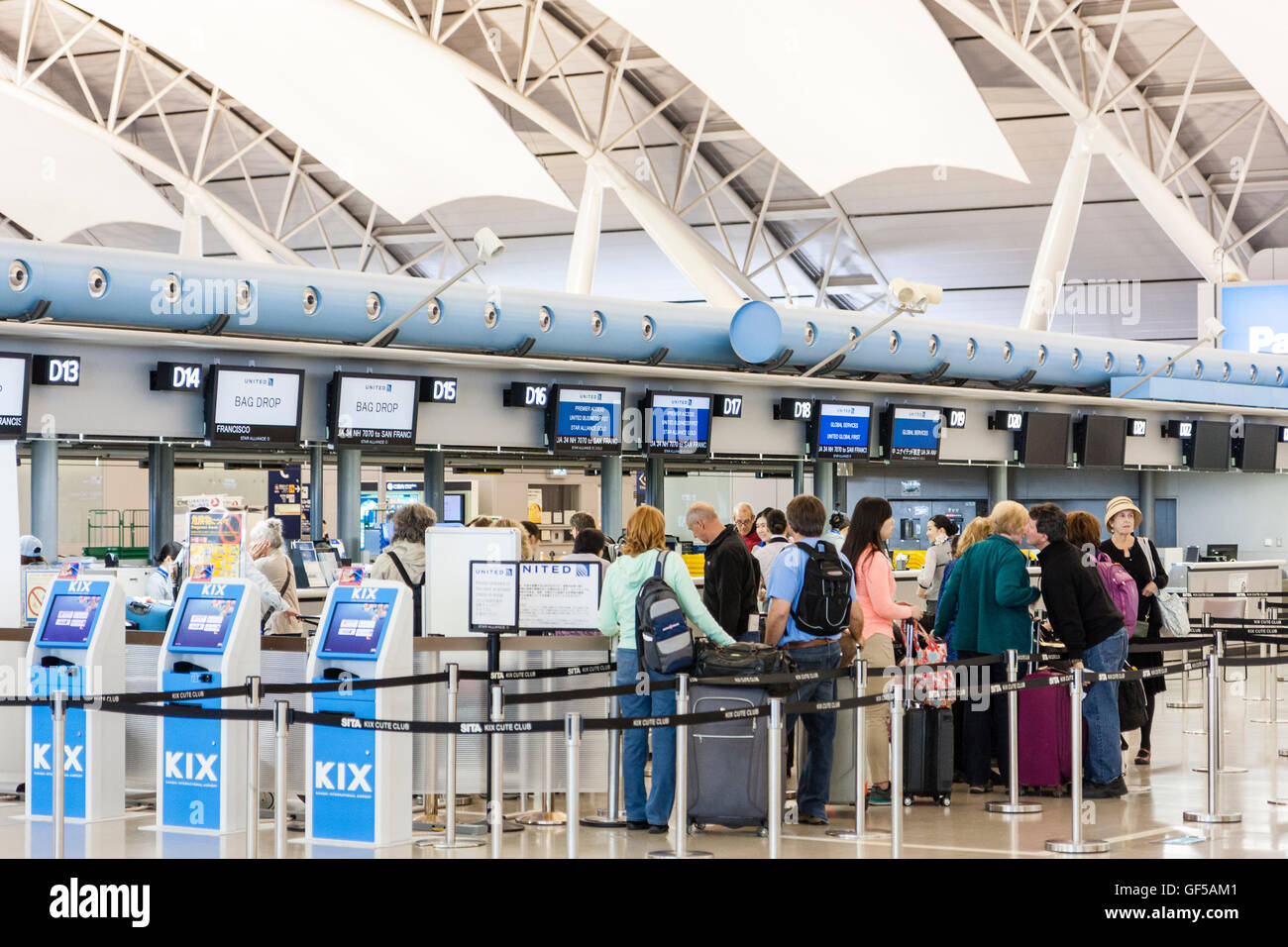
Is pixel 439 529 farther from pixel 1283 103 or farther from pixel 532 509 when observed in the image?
pixel 1283 103

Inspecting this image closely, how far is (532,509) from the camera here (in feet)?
46.5

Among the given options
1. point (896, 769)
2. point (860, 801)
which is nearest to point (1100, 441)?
point (860, 801)

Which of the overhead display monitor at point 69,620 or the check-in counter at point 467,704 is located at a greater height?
the overhead display monitor at point 69,620

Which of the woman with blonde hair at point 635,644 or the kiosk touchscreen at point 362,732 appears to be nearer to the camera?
the kiosk touchscreen at point 362,732

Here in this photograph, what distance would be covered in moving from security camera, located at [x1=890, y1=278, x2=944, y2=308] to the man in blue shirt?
5804 mm

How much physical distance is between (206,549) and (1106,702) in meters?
5.46

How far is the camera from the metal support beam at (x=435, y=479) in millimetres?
13117

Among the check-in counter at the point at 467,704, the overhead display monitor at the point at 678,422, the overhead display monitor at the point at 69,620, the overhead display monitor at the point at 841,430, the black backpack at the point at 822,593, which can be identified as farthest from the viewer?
the overhead display monitor at the point at 841,430

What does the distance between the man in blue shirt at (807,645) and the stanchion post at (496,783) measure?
146 centimetres

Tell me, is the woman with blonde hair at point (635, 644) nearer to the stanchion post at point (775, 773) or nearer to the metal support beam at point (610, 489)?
the stanchion post at point (775, 773)

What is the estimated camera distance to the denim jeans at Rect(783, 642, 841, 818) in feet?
25.5

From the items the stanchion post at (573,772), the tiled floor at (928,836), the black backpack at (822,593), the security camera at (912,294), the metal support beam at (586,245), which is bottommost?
the tiled floor at (928,836)

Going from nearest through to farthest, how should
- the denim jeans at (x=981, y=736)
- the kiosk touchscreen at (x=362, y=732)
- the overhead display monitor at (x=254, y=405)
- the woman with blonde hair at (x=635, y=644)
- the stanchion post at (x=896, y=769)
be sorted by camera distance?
the stanchion post at (x=896, y=769) → the kiosk touchscreen at (x=362, y=732) → the woman with blonde hair at (x=635, y=644) → the denim jeans at (x=981, y=736) → the overhead display monitor at (x=254, y=405)

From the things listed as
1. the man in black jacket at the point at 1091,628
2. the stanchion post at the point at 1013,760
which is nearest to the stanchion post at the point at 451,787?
the stanchion post at the point at 1013,760
